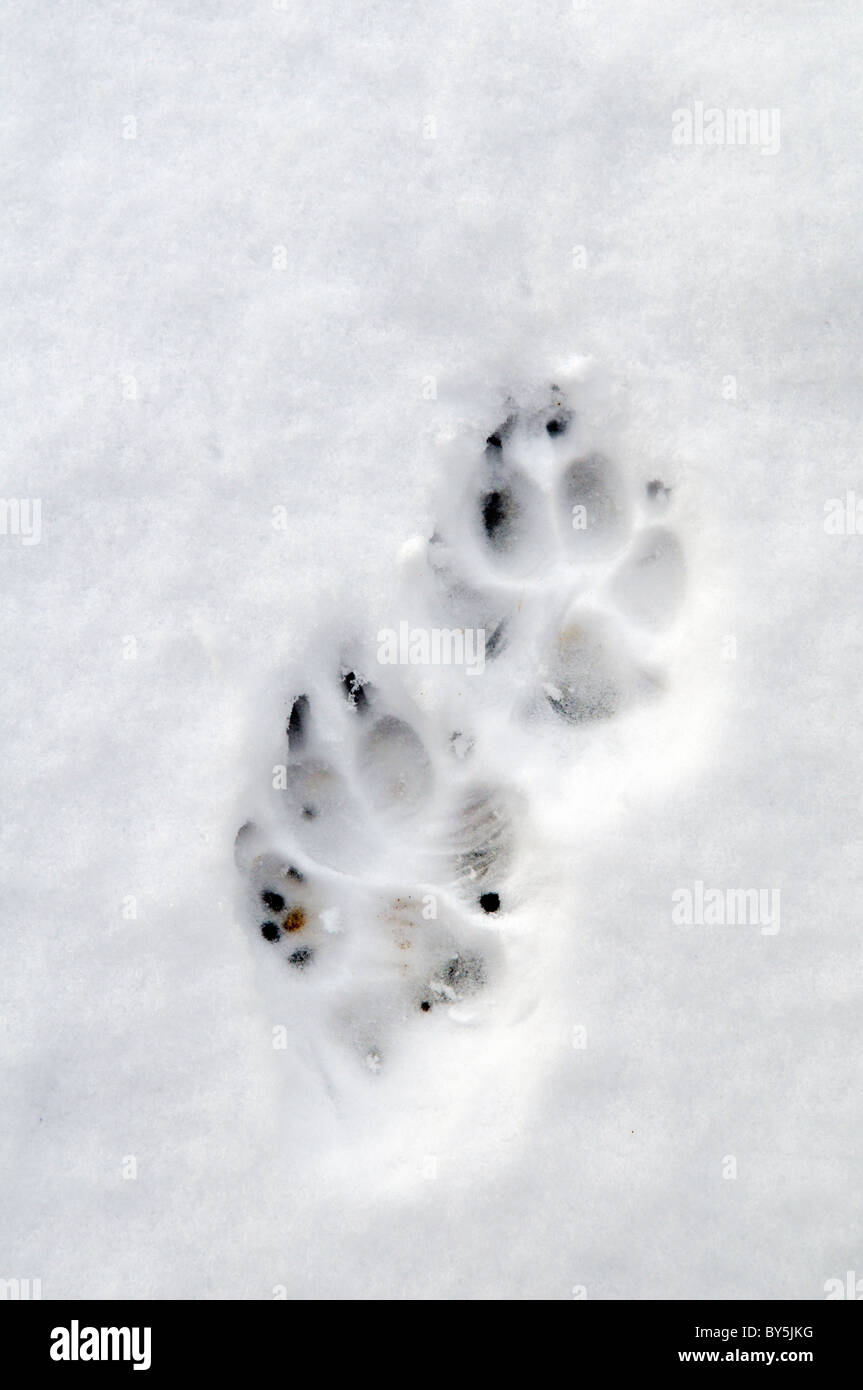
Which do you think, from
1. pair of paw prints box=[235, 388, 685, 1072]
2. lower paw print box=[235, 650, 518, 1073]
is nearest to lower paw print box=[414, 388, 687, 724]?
pair of paw prints box=[235, 388, 685, 1072]

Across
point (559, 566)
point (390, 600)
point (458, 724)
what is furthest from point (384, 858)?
point (559, 566)

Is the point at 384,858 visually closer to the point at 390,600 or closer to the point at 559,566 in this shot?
the point at 390,600

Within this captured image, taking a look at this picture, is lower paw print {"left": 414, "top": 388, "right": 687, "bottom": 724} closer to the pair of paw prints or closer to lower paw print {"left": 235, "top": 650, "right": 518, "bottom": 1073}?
the pair of paw prints

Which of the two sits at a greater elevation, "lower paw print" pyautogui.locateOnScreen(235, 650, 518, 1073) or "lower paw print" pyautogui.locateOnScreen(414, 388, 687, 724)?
"lower paw print" pyautogui.locateOnScreen(414, 388, 687, 724)

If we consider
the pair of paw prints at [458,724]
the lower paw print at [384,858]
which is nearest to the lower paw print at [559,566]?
the pair of paw prints at [458,724]

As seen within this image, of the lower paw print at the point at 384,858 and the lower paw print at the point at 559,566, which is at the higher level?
the lower paw print at the point at 559,566

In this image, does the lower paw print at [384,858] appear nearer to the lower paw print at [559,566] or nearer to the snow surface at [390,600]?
the snow surface at [390,600]
